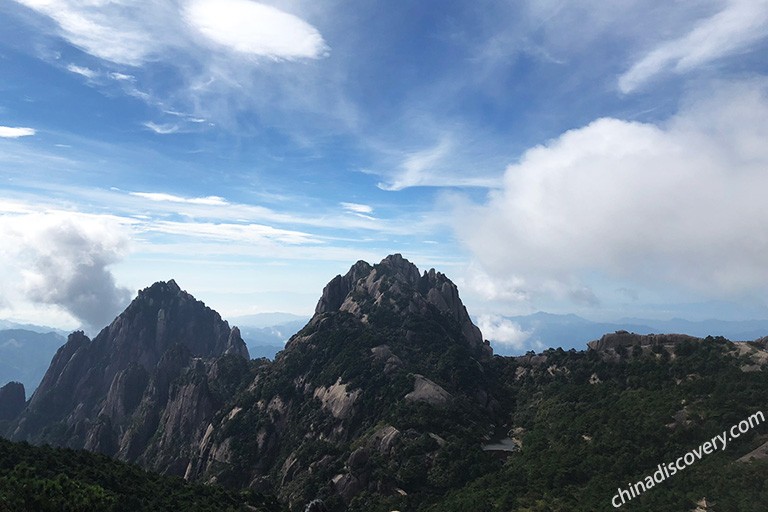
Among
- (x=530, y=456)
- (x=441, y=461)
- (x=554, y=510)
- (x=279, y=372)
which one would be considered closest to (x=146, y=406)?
(x=279, y=372)

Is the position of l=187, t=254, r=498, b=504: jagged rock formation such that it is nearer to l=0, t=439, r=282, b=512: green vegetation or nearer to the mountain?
the mountain

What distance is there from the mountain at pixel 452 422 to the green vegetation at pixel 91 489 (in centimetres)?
2595

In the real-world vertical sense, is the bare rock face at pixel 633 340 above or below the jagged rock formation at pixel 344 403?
above

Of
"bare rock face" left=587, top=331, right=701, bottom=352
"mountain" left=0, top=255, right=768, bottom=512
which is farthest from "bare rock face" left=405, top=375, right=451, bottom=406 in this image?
"bare rock face" left=587, top=331, right=701, bottom=352

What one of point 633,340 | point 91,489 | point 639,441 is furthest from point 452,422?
point 91,489

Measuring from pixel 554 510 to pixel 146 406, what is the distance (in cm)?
18367

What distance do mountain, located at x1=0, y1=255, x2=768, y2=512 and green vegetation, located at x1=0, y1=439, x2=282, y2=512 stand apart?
26.0 metres

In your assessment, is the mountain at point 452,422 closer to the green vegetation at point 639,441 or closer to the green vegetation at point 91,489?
the green vegetation at point 639,441

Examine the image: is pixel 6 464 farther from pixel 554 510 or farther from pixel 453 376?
pixel 453 376

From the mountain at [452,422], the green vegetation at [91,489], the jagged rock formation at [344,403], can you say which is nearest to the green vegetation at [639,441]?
the mountain at [452,422]

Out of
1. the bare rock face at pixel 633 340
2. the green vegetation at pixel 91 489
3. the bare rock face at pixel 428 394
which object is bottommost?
the green vegetation at pixel 91 489

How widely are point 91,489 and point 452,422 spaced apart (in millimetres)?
73708

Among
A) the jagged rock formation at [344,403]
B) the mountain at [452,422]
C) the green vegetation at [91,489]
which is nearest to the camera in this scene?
the green vegetation at [91,489]

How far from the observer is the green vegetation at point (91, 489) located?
4900 centimetres
